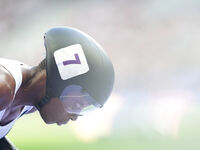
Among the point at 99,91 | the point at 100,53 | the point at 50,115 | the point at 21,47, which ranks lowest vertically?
the point at 21,47

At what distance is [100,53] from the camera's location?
1352 mm

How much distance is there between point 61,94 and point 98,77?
154 millimetres

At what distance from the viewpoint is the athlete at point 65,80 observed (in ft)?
4.25

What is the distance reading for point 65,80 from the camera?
1300mm

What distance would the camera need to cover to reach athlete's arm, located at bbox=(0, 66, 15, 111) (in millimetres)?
1010

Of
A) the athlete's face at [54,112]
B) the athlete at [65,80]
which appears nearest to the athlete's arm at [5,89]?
the athlete at [65,80]

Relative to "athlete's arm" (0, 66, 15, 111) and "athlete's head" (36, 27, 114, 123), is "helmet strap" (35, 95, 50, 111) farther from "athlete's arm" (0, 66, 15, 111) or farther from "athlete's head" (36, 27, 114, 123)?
"athlete's arm" (0, 66, 15, 111)

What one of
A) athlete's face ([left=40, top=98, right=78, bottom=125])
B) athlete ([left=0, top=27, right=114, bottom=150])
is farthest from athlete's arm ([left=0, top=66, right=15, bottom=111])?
athlete's face ([left=40, top=98, right=78, bottom=125])

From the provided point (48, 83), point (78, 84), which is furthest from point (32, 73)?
point (78, 84)

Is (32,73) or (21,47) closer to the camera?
(32,73)

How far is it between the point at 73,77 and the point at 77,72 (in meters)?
0.02

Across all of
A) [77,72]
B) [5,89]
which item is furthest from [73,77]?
[5,89]

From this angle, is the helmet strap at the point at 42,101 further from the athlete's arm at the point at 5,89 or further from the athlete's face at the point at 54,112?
the athlete's arm at the point at 5,89

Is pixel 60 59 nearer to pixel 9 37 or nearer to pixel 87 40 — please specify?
pixel 87 40
